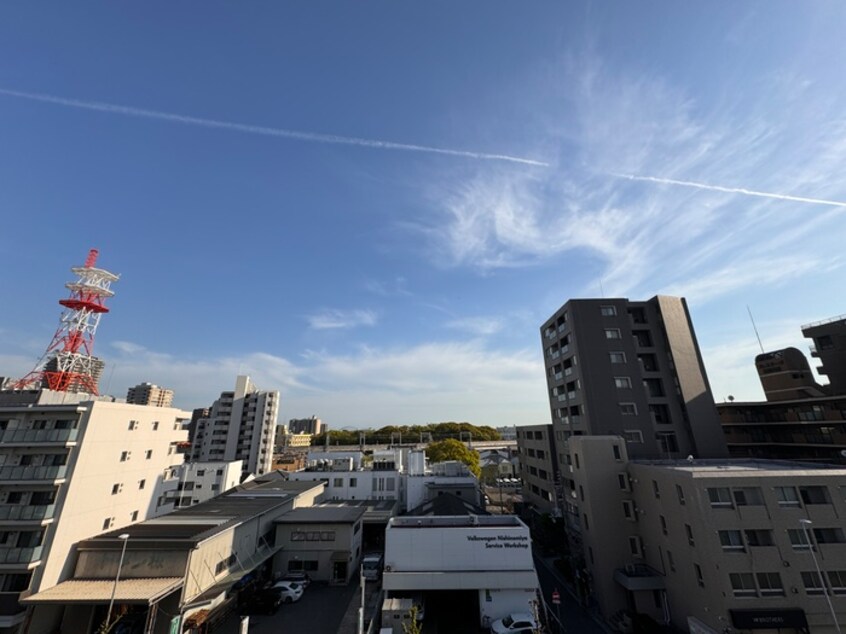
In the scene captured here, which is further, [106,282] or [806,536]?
[106,282]

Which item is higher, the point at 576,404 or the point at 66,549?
the point at 576,404

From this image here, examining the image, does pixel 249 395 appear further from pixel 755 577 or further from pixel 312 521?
pixel 755 577

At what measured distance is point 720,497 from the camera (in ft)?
75.9

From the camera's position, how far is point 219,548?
27.0m

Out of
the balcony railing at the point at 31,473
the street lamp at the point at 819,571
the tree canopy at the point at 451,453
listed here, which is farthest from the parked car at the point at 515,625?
the tree canopy at the point at 451,453

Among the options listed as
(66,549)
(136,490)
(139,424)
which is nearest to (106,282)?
(139,424)

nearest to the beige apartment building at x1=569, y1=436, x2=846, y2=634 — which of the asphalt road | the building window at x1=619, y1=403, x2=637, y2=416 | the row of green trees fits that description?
the asphalt road

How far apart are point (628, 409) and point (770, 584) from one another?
21.4 meters

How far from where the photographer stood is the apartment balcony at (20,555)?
2372cm

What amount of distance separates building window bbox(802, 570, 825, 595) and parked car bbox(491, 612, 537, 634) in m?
16.3

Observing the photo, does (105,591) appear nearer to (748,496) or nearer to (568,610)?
(568,610)

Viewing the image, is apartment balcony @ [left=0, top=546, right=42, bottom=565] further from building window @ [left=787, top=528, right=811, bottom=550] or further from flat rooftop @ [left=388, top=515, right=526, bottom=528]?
building window @ [left=787, top=528, right=811, bottom=550]

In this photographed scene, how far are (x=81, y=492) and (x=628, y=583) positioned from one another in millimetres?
42209

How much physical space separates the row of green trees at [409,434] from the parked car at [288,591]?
11889cm
